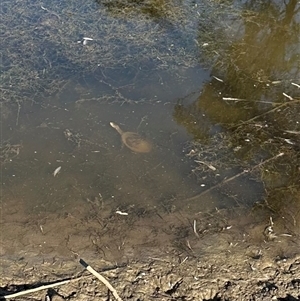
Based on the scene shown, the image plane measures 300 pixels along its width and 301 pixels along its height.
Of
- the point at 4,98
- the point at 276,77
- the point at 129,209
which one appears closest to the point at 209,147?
the point at 129,209

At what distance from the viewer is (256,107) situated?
4.62m

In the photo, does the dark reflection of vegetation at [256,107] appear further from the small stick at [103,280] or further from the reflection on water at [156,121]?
the small stick at [103,280]

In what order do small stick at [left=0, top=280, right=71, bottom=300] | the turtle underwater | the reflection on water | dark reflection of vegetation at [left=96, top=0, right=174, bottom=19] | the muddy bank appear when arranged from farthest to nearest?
dark reflection of vegetation at [left=96, top=0, right=174, bottom=19] → the turtle underwater → the reflection on water → the muddy bank → small stick at [left=0, top=280, right=71, bottom=300]

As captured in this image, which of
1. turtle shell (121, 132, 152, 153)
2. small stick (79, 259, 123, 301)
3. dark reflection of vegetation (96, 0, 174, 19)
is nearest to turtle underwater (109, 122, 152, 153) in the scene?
turtle shell (121, 132, 152, 153)

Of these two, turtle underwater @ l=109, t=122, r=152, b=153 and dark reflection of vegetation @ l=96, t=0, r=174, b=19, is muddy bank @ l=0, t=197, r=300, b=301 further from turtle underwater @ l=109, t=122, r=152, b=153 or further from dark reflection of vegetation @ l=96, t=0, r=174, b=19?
dark reflection of vegetation @ l=96, t=0, r=174, b=19

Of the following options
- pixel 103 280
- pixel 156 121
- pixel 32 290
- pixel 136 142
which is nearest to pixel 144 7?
pixel 156 121

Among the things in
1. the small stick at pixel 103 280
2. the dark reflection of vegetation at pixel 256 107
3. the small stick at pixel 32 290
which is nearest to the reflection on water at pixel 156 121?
the dark reflection of vegetation at pixel 256 107

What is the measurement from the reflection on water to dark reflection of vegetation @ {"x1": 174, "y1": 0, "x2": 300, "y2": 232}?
12 millimetres

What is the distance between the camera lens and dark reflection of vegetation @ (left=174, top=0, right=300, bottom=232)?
3.94 m

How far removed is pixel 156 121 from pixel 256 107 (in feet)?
3.61

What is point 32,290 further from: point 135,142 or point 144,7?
point 144,7

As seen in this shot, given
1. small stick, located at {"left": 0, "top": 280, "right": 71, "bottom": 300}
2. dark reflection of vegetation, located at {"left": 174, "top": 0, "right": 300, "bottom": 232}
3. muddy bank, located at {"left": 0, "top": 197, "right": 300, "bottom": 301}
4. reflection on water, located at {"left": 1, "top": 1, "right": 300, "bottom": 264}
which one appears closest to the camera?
small stick, located at {"left": 0, "top": 280, "right": 71, "bottom": 300}

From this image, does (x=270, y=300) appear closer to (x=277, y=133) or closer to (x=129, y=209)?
(x=129, y=209)

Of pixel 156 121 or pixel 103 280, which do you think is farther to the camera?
pixel 156 121
